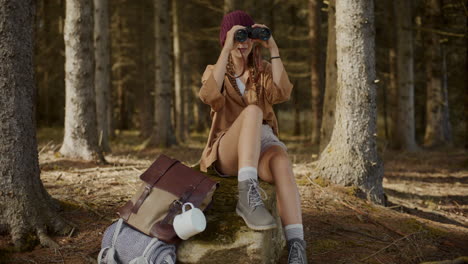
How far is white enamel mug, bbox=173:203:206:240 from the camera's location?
3062 mm

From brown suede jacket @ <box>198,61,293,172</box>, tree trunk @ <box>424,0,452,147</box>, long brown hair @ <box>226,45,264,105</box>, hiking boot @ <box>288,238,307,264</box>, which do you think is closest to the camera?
hiking boot @ <box>288,238,307,264</box>

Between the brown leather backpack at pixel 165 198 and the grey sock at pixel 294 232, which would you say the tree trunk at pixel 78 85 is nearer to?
the brown leather backpack at pixel 165 198

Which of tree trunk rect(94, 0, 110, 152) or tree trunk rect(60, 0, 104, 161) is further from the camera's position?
tree trunk rect(94, 0, 110, 152)

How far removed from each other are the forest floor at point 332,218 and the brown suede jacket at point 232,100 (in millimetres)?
1235

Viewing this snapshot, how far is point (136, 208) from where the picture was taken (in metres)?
3.33

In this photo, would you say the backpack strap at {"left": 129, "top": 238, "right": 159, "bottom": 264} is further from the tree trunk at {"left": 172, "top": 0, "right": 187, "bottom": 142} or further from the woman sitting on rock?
the tree trunk at {"left": 172, "top": 0, "right": 187, "bottom": 142}

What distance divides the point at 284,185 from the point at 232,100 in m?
0.95

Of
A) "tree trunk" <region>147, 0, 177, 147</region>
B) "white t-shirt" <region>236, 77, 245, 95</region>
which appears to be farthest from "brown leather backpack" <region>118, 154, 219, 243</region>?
"tree trunk" <region>147, 0, 177, 147</region>

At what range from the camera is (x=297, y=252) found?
3.38 meters

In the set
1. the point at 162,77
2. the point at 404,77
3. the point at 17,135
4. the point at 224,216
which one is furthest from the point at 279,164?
the point at 404,77

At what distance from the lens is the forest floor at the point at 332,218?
3.90 metres

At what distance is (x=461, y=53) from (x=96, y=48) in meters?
14.9

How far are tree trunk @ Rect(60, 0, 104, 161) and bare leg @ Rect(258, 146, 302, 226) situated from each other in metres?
4.88

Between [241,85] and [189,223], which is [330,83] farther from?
[189,223]
